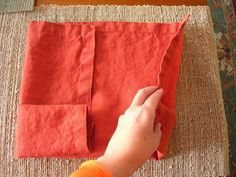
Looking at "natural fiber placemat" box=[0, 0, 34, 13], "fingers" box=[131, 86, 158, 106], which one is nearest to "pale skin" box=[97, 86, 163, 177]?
"fingers" box=[131, 86, 158, 106]

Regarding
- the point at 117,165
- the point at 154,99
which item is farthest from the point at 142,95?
the point at 117,165

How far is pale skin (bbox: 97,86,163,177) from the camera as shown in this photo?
51cm

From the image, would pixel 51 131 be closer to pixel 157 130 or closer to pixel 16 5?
pixel 157 130

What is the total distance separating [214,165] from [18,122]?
14.8 inches

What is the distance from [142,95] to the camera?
0.58 metres

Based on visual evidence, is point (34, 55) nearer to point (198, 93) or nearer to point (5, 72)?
point (5, 72)

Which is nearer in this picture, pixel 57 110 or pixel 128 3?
pixel 57 110

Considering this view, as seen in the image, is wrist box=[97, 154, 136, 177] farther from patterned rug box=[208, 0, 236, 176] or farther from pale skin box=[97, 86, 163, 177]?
patterned rug box=[208, 0, 236, 176]

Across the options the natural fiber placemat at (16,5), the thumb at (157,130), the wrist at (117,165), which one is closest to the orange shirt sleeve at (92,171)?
the wrist at (117,165)

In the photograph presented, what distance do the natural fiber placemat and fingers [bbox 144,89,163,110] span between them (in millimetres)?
347

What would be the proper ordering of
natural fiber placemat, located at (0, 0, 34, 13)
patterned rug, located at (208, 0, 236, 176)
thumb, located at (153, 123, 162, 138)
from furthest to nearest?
patterned rug, located at (208, 0, 236, 176) → natural fiber placemat, located at (0, 0, 34, 13) → thumb, located at (153, 123, 162, 138)

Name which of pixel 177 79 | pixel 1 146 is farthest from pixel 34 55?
pixel 177 79

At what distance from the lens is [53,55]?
64cm

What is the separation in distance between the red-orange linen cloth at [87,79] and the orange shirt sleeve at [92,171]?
94mm
